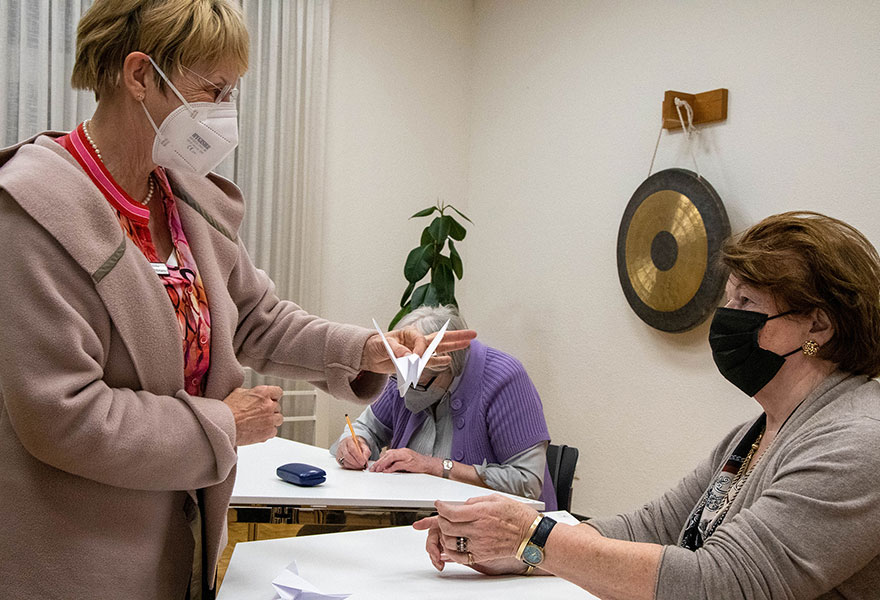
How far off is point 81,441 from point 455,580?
2.63ft

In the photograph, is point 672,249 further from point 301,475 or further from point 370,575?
point 370,575

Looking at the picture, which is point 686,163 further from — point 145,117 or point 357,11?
point 145,117

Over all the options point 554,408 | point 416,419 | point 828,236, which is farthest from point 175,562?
point 554,408

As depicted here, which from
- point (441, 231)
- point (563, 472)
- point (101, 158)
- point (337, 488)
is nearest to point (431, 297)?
point (441, 231)

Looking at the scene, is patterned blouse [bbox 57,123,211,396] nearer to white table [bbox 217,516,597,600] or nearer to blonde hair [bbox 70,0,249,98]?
blonde hair [bbox 70,0,249,98]

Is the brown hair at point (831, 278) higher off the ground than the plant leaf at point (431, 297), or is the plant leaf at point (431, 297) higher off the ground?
the brown hair at point (831, 278)

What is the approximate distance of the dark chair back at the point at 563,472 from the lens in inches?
121

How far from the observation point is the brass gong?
367 cm

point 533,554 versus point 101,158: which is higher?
point 101,158

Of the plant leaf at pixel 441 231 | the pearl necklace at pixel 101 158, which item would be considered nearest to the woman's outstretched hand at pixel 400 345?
the pearl necklace at pixel 101 158

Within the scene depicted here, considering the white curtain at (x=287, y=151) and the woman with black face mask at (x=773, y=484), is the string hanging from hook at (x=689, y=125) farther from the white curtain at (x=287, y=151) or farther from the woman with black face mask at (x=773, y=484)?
the woman with black face mask at (x=773, y=484)

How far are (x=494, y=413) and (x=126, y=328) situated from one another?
189 cm

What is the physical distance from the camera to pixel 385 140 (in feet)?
17.0

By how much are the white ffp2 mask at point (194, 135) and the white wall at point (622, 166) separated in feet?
8.81
